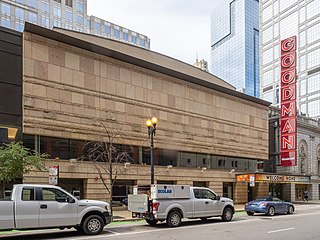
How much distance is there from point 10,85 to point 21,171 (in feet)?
23.0

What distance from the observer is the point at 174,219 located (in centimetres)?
1856

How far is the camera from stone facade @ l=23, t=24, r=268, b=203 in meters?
25.2

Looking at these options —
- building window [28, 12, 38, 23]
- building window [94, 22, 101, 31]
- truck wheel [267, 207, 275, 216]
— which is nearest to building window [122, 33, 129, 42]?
building window [94, 22, 101, 31]

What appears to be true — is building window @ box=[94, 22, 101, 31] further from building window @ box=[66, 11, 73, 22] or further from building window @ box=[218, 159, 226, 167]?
building window @ box=[218, 159, 226, 167]

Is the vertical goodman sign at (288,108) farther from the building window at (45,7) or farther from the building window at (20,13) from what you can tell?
the building window at (45,7)

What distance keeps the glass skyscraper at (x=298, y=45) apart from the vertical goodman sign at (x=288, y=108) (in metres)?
50.3

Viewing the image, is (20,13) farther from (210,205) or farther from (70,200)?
(70,200)

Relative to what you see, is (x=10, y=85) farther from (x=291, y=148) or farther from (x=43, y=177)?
(x=291, y=148)

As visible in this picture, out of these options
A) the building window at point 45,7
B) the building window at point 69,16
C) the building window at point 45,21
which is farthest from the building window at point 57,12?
the building window at point 45,21

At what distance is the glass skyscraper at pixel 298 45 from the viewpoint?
102562 millimetres

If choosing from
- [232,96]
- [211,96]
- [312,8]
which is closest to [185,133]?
[211,96]

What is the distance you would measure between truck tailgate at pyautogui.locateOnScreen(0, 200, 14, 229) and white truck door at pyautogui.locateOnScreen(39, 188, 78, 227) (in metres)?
1.05

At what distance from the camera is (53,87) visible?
25734 mm

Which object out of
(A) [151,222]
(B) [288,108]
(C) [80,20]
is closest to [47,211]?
(A) [151,222]
